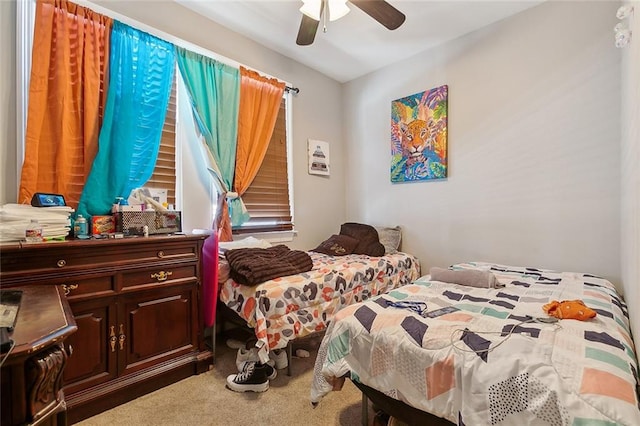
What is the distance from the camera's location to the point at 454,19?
2.74 meters

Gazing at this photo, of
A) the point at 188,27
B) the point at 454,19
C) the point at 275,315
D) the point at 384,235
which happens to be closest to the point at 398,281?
the point at 384,235

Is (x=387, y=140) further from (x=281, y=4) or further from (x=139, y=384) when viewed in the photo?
(x=139, y=384)

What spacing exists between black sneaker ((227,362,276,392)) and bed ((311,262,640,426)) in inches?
22.2

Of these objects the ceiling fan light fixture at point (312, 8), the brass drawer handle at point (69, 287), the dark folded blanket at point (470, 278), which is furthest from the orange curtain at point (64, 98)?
the dark folded blanket at point (470, 278)

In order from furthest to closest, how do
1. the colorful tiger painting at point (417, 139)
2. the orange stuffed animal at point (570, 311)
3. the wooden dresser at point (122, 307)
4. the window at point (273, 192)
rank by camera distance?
the colorful tiger painting at point (417, 139)
the window at point (273, 192)
the wooden dresser at point (122, 307)
the orange stuffed animal at point (570, 311)

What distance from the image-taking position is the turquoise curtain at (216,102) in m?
2.54

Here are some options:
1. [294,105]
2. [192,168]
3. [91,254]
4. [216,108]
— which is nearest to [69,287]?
[91,254]

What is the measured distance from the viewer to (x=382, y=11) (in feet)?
6.69

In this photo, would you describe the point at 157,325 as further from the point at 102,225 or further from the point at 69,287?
the point at 102,225

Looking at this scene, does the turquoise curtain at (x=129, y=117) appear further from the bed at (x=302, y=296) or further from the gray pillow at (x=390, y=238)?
the gray pillow at (x=390, y=238)

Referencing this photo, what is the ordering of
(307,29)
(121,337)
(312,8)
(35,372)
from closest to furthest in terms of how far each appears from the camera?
(35,372) → (121,337) → (312,8) → (307,29)

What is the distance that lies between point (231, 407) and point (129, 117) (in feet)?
6.70

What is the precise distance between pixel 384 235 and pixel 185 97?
2.49 metres

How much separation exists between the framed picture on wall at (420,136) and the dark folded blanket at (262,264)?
65.7 inches
